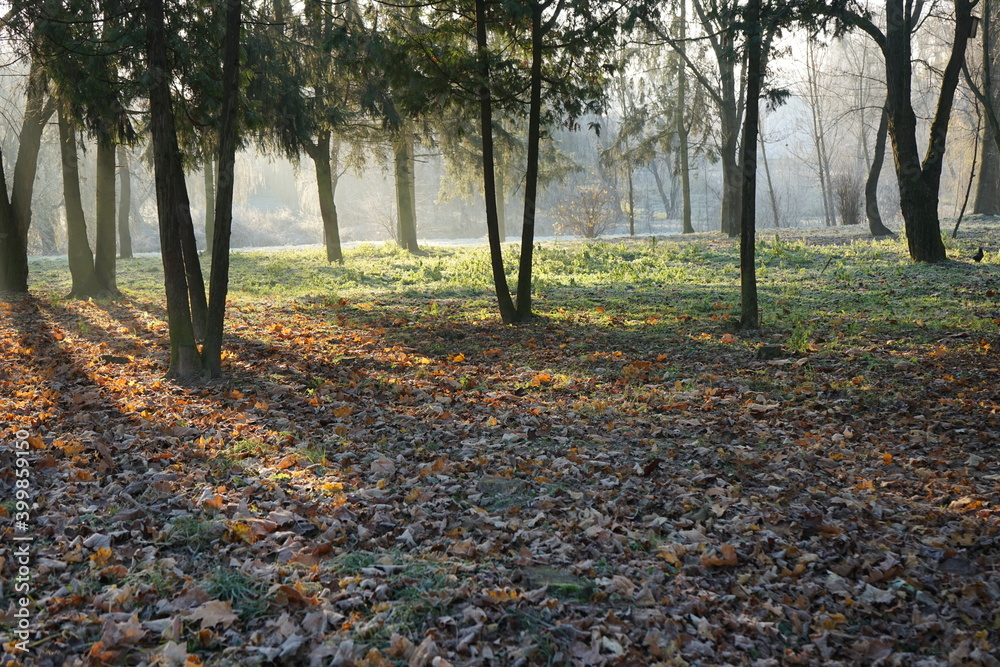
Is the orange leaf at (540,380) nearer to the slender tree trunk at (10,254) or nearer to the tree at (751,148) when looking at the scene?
the tree at (751,148)

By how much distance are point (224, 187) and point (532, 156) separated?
15.2 ft

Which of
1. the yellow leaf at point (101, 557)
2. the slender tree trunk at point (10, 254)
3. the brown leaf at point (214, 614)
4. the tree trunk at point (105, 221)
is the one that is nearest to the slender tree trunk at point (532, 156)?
the yellow leaf at point (101, 557)

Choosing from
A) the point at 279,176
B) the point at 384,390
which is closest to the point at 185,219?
the point at 384,390

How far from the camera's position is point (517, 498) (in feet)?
15.1

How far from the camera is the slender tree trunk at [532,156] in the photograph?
9.66 m

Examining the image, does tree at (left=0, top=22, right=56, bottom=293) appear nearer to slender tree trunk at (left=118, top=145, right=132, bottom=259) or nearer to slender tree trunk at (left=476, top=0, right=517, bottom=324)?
slender tree trunk at (left=476, top=0, right=517, bottom=324)

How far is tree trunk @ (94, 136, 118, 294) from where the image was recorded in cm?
1338

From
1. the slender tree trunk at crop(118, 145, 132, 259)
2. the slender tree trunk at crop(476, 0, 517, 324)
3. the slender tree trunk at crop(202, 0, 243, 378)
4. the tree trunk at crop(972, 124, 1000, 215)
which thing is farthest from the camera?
the slender tree trunk at crop(118, 145, 132, 259)

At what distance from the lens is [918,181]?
41.5 feet

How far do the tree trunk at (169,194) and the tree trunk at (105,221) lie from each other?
7320mm

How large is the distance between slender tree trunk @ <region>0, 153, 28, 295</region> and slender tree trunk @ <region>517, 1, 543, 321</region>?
1006cm

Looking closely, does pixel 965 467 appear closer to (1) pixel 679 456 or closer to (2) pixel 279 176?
(1) pixel 679 456

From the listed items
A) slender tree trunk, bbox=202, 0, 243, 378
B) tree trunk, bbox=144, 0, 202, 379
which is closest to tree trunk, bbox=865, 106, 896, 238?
slender tree trunk, bbox=202, 0, 243, 378

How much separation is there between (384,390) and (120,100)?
18.7ft
